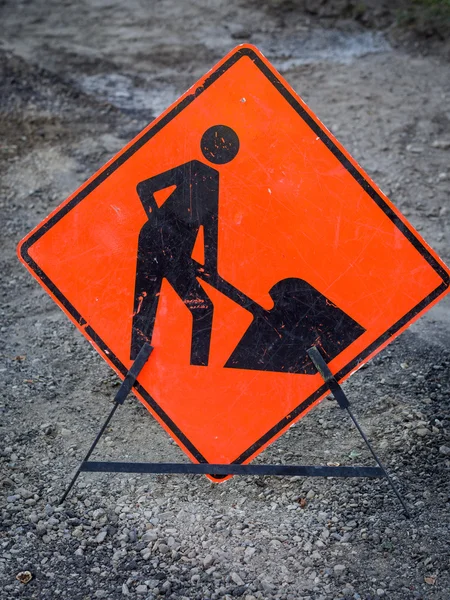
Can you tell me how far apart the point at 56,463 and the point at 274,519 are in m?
1.16

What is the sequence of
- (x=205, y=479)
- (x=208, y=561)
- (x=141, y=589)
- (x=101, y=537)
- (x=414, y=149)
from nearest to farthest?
(x=141, y=589) < (x=208, y=561) < (x=101, y=537) < (x=205, y=479) < (x=414, y=149)

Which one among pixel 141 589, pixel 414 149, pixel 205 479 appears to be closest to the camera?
pixel 141 589

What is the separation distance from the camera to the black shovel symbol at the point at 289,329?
307cm

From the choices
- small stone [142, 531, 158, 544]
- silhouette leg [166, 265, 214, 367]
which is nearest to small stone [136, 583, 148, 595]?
small stone [142, 531, 158, 544]

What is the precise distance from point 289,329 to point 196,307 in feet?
1.32

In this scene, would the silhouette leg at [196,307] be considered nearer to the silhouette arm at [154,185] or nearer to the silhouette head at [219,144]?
the silhouette arm at [154,185]

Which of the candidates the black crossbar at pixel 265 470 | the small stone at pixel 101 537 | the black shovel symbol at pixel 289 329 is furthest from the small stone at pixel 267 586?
the black shovel symbol at pixel 289 329

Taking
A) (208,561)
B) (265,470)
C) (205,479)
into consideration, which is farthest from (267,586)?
(205,479)

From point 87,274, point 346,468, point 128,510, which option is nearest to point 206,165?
point 87,274

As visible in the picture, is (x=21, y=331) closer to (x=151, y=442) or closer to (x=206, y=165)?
(x=151, y=442)

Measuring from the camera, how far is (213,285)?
3078 millimetres

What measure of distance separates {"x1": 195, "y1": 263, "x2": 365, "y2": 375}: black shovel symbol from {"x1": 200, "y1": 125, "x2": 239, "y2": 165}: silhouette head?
454mm

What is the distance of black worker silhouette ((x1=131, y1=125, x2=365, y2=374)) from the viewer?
10.1 feet

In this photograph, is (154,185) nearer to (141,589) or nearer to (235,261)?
(235,261)
